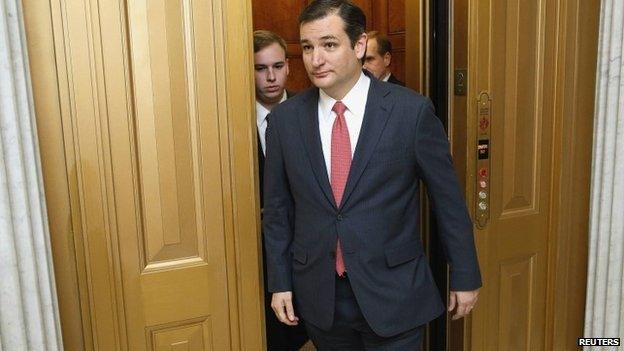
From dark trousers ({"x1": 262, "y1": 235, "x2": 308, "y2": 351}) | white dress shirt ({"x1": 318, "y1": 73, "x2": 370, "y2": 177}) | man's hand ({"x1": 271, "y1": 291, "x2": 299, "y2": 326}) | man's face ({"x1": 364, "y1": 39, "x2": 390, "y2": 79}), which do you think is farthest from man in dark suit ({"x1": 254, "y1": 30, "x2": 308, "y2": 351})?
man's face ({"x1": 364, "y1": 39, "x2": 390, "y2": 79})

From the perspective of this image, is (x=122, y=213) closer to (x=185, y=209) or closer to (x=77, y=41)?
(x=185, y=209)

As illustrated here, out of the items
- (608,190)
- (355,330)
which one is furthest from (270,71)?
(608,190)

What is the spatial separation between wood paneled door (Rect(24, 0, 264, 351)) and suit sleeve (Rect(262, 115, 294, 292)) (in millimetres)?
48

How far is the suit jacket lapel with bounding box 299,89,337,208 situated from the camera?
1.56m

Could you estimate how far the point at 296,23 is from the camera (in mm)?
3932

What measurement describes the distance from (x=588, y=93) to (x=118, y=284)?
1888 millimetres

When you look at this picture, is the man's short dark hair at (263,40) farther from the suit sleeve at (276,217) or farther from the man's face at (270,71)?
the suit sleeve at (276,217)

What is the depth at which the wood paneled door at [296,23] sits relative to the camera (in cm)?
387

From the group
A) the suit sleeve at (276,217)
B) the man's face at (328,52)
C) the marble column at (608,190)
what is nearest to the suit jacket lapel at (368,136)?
the man's face at (328,52)

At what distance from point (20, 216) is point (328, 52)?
2.85 feet

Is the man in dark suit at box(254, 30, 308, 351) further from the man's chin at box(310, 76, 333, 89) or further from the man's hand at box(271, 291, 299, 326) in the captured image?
the man's chin at box(310, 76, 333, 89)

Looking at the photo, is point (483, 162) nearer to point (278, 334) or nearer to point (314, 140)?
point (314, 140)

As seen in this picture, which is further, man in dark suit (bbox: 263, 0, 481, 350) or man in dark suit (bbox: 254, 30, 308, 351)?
man in dark suit (bbox: 254, 30, 308, 351)

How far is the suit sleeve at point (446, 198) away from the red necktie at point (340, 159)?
19 cm
